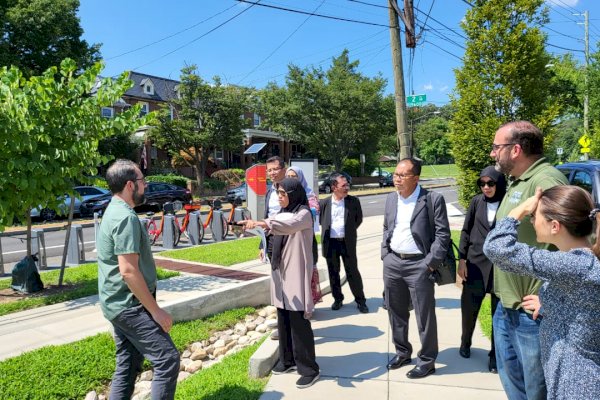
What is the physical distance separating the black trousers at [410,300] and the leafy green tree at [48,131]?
463 centimetres

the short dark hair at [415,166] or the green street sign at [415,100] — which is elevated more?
the green street sign at [415,100]

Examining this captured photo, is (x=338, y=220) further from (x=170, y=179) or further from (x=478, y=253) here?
(x=170, y=179)

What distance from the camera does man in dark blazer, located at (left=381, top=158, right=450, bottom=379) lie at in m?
3.93

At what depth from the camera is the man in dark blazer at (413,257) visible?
3928mm

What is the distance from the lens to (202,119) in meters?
29.9

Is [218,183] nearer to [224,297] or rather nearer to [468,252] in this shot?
[224,297]

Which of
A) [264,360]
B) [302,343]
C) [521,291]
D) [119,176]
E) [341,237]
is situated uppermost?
[119,176]

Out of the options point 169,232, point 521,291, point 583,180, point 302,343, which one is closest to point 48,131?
point 302,343

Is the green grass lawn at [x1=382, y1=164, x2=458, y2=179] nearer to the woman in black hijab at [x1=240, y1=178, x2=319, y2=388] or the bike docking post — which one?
the bike docking post

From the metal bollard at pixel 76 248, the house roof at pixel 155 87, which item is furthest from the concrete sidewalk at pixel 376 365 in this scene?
the house roof at pixel 155 87

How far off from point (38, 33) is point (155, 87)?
16758mm

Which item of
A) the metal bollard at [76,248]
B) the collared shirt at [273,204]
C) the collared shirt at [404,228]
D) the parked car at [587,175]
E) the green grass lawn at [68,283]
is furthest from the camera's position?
the metal bollard at [76,248]

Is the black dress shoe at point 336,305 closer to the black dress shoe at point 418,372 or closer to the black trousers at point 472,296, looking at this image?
the black trousers at point 472,296

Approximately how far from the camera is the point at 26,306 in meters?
6.44
